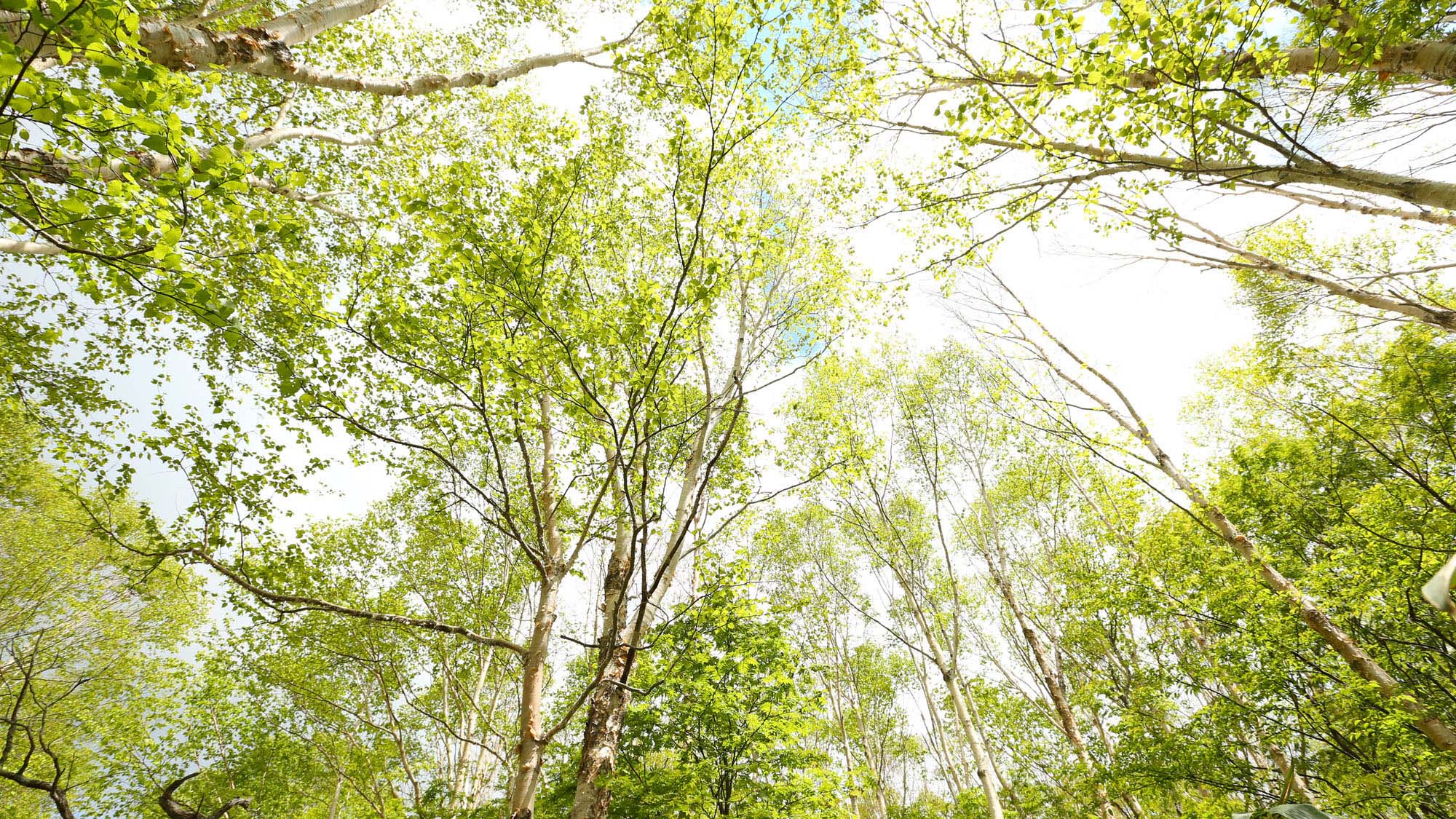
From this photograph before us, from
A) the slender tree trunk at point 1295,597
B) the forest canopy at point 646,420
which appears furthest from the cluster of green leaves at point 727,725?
the slender tree trunk at point 1295,597

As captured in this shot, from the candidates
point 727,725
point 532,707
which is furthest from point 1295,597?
point 532,707

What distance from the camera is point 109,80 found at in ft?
7.66

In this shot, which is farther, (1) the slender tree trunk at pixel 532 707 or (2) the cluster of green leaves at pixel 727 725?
(2) the cluster of green leaves at pixel 727 725

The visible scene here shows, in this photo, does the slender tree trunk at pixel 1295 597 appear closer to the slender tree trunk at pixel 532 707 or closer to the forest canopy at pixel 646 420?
the forest canopy at pixel 646 420

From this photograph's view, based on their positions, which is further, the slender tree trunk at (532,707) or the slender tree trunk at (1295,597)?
the slender tree trunk at (1295,597)

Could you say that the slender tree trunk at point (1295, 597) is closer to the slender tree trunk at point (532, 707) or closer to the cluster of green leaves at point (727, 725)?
the cluster of green leaves at point (727, 725)

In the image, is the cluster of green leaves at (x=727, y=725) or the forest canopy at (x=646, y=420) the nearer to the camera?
the forest canopy at (x=646, y=420)

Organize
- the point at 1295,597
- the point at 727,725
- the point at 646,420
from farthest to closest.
A: 1. the point at 727,725
2. the point at 1295,597
3. the point at 646,420

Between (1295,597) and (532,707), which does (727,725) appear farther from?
(1295,597)

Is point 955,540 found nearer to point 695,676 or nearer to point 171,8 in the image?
point 695,676

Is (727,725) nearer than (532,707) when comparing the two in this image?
No

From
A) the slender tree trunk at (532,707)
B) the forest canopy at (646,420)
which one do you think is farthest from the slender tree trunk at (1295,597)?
the slender tree trunk at (532,707)

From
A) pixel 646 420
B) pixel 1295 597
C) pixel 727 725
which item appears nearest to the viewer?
pixel 646 420

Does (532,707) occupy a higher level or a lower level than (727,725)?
lower
